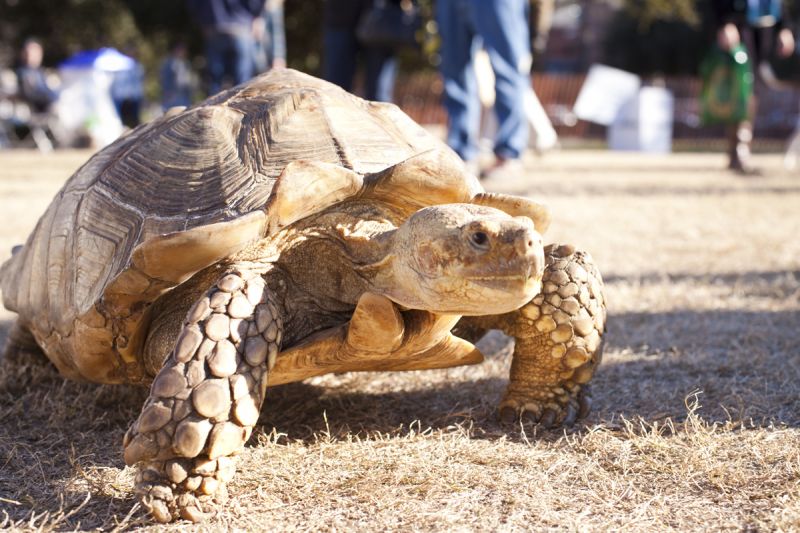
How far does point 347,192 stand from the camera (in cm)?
206

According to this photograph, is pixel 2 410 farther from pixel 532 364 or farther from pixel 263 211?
pixel 532 364

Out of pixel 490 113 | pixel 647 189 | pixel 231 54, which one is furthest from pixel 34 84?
pixel 647 189

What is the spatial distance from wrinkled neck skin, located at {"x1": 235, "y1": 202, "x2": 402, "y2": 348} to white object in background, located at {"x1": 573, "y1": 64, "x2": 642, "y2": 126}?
18.2m

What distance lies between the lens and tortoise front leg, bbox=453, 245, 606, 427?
2215 millimetres

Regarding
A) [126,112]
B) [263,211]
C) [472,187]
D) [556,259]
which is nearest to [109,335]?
[263,211]

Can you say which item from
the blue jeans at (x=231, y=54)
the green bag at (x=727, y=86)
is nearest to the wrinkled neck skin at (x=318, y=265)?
the blue jeans at (x=231, y=54)

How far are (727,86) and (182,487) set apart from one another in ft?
29.0

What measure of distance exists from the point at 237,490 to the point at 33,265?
3.72 ft

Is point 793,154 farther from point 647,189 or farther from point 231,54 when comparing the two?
point 231,54

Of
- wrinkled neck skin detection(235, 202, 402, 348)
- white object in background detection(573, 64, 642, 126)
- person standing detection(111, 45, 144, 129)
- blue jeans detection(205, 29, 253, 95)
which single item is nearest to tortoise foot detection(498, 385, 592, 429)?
wrinkled neck skin detection(235, 202, 402, 348)

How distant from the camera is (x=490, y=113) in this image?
11328mm

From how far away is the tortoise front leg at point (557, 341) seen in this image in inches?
87.2

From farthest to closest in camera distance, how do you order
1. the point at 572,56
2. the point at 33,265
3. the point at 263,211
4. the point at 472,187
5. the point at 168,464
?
the point at 572,56 → the point at 33,265 → the point at 472,187 → the point at 263,211 → the point at 168,464

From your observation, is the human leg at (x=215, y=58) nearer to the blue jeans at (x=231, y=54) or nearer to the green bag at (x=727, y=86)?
Result: the blue jeans at (x=231, y=54)
